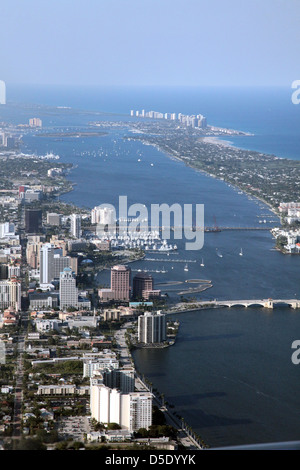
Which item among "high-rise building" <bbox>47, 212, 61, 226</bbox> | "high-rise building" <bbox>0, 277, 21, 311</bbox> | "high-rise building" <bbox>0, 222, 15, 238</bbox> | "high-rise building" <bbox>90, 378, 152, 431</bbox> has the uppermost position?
"high-rise building" <bbox>47, 212, 61, 226</bbox>

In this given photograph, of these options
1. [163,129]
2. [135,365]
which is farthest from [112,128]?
[135,365]

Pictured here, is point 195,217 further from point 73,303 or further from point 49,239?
point 73,303

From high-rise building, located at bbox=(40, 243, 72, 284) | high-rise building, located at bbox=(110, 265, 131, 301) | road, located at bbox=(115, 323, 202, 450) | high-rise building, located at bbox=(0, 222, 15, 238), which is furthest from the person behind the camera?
high-rise building, located at bbox=(0, 222, 15, 238)

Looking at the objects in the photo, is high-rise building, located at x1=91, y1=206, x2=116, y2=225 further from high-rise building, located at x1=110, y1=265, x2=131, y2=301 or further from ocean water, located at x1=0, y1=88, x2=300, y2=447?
high-rise building, located at x1=110, y1=265, x2=131, y2=301

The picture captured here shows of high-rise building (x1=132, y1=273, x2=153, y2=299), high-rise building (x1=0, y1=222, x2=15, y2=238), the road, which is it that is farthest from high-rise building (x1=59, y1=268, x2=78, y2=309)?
high-rise building (x1=0, y1=222, x2=15, y2=238)

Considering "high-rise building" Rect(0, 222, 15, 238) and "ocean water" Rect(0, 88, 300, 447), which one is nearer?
"ocean water" Rect(0, 88, 300, 447)

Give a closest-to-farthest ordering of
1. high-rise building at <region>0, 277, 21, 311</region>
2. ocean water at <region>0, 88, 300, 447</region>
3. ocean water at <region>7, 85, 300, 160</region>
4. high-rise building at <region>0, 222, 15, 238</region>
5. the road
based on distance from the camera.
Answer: the road, ocean water at <region>0, 88, 300, 447</region>, high-rise building at <region>0, 277, 21, 311</region>, high-rise building at <region>0, 222, 15, 238</region>, ocean water at <region>7, 85, 300, 160</region>

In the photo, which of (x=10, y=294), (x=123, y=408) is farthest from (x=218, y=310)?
(x=123, y=408)

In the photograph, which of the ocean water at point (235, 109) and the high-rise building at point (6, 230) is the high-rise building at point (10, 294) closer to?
the high-rise building at point (6, 230)
